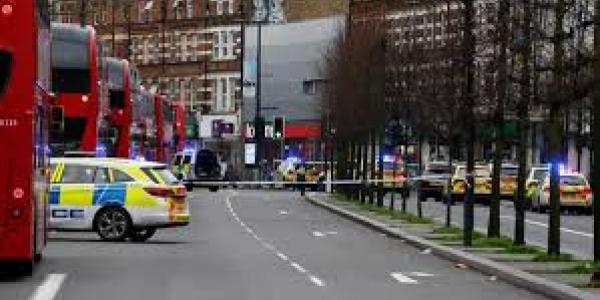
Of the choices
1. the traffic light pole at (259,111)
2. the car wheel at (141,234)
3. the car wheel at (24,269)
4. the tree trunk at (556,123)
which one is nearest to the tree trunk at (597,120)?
the tree trunk at (556,123)

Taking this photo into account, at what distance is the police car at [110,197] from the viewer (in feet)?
91.7

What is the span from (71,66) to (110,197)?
526 cm

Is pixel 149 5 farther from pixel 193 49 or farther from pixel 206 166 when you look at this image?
pixel 206 166

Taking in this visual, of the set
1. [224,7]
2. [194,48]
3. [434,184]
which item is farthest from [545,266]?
[194,48]

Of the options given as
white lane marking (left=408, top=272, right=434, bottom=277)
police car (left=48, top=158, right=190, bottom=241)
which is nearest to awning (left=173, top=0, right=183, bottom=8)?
police car (left=48, top=158, right=190, bottom=241)

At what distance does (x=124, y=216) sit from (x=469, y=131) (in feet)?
23.0

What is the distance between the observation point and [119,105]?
41.2 meters

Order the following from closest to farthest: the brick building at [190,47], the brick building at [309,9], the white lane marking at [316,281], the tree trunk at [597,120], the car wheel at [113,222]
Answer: the tree trunk at [597,120] < the white lane marking at [316,281] < the car wheel at [113,222] < the brick building at [309,9] < the brick building at [190,47]

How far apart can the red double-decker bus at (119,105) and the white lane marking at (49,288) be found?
65.3ft

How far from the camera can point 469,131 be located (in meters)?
27.4

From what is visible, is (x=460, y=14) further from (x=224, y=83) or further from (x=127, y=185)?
(x=224, y=83)

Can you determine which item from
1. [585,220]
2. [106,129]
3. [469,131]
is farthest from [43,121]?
[585,220]

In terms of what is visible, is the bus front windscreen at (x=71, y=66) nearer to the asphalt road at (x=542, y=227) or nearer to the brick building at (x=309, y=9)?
the asphalt road at (x=542, y=227)

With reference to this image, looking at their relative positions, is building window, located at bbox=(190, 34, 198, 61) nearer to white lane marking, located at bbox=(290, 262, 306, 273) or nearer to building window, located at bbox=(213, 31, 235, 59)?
building window, located at bbox=(213, 31, 235, 59)
